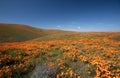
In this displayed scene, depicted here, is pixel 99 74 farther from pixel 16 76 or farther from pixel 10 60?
pixel 10 60

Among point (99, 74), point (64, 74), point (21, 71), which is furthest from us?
point (21, 71)

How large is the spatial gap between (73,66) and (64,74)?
1.42 meters

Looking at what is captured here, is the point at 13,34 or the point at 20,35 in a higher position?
the point at 13,34

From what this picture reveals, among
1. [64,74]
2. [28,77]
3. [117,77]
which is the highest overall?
[117,77]

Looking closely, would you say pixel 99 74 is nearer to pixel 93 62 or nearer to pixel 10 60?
pixel 93 62

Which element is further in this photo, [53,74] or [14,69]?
[14,69]

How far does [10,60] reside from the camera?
359 inches

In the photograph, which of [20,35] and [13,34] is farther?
[20,35]

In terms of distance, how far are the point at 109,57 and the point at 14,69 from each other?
7492 millimetres

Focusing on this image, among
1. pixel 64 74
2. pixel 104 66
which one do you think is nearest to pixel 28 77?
pixel 64 74

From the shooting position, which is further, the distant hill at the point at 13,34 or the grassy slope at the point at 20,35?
the distant hill at the point at 13,34

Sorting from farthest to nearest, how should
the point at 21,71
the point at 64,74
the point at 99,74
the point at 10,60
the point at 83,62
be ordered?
1. the point at 10,60
2. the point at 83,62
3. the point at 21,71
4. the point at 64,74
5. the point at 99,74

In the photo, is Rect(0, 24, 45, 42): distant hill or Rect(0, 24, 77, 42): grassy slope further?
Rect(0, 24, 45, 42): distant hill

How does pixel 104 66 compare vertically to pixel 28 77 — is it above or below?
above
